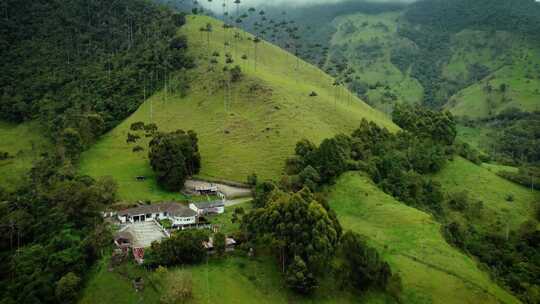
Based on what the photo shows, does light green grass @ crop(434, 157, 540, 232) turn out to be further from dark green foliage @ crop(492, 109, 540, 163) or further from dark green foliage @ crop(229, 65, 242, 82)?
dark green foliage @ crop(492, 109, 540, 163)

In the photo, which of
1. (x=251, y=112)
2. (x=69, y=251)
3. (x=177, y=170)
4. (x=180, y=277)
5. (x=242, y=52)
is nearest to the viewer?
(x=180, y=277)

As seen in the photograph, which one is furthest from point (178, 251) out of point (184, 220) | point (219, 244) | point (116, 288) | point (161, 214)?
point (161, 214)

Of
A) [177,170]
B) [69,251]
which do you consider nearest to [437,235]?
[177,170]

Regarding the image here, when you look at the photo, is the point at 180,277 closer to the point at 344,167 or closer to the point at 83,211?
the point at 83,211

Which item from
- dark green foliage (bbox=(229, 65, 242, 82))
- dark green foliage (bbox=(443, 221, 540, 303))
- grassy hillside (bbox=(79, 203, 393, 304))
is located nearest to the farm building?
grassy hillside (bbox=(79, 203, 393, 304))

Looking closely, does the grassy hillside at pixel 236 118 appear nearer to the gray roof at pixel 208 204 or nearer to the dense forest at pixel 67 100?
the dense forest at pixel 67 100

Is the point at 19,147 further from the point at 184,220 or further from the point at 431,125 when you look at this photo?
the point at 431,125
